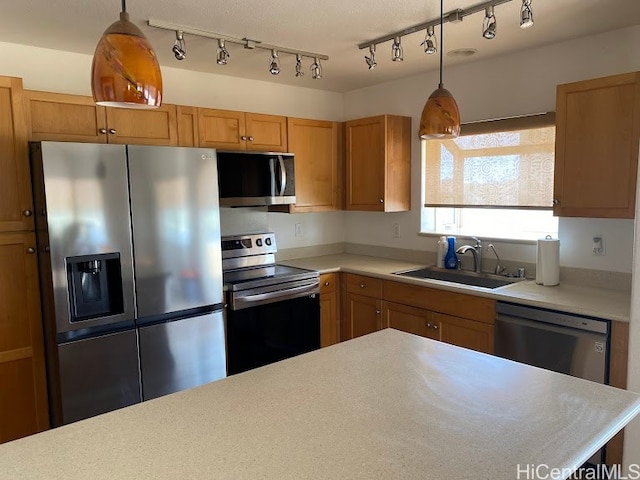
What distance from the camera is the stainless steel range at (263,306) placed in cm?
306

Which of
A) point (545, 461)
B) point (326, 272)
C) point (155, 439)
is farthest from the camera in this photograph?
point (326, 272)

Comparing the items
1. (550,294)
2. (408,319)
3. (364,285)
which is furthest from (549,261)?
(364,285)

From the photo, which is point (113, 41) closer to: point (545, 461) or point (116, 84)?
point (116, 84)

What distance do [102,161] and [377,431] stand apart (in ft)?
6.58

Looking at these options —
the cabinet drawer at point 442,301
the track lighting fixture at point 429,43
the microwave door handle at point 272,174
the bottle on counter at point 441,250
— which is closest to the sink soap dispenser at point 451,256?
the bottle on counter at point 441,250

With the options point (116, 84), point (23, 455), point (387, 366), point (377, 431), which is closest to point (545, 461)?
point (377, 431)

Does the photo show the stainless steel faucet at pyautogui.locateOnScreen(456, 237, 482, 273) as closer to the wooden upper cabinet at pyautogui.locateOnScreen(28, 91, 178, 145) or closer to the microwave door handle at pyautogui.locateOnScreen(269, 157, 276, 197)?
the microwave door handle at pyautogui.locateOnScreen(269, 157, 276, 197)

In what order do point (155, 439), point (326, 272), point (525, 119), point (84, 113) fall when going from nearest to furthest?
point (155, 439) → point (84, 113) → point (525, 119) → point (326, 272)

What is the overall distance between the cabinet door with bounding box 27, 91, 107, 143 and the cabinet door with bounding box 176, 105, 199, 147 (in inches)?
18.0

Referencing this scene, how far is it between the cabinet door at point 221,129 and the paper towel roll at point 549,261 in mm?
2064

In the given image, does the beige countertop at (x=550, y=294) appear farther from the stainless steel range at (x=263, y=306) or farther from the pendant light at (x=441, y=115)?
the pendant light at (x=441, y=115)

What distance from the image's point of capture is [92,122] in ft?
8.83

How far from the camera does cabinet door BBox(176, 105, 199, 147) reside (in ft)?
9.91

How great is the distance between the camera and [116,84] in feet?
3.55
